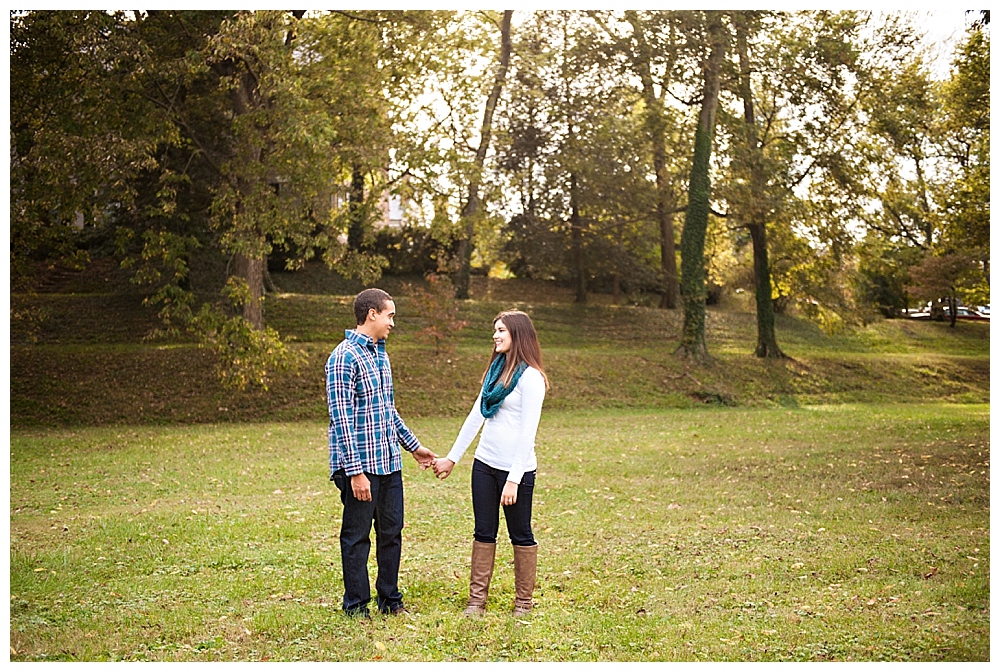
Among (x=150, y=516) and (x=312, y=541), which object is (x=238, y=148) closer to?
(x=150, y=516)

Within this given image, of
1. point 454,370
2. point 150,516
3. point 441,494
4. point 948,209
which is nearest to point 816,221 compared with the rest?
point 948,209

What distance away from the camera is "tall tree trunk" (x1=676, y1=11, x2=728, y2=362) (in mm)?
21672

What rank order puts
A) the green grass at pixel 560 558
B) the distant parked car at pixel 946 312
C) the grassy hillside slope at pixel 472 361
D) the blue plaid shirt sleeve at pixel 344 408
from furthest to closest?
the distant parked car at pixel 946 312 → the grassy hillside slope at pixel 472 361 → the blue plaid shirt sleeve at pixel 344 408 → the green grass at pixel 560 558

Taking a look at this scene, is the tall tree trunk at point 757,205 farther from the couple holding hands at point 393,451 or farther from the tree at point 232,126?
the couple holding hands at point 393,451

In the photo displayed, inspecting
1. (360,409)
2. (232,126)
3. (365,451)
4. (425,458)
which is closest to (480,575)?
(425,458)

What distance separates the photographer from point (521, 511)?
191 inches

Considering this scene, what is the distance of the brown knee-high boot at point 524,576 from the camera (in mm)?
4926

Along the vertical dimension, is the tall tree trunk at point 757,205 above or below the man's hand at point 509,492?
above

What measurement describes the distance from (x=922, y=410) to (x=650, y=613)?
1551cm

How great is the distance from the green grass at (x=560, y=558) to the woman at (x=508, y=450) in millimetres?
232

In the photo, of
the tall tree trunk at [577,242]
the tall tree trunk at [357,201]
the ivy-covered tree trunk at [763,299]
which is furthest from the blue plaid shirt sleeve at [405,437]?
the tall tree trunk at [577,242]

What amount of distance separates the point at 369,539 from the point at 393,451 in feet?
1.54

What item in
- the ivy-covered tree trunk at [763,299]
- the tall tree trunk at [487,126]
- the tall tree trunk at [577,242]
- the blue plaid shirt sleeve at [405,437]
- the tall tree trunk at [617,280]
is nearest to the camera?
the blue plaid shirt sleeve at [405,437]

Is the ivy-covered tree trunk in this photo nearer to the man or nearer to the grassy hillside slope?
the grassy hillside slope
